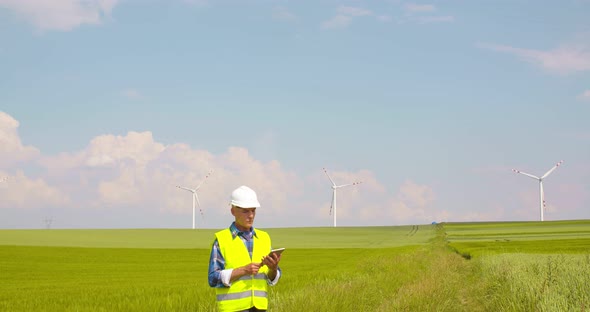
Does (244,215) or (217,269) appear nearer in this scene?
(244,215)

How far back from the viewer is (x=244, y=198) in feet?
21.1

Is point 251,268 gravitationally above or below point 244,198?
below

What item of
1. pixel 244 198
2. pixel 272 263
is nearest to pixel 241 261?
pixel 272 263

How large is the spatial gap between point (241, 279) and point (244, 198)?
91 centimetres

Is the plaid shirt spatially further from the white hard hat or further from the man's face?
the white hard hat

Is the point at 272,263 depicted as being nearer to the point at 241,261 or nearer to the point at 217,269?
the point at 241,261

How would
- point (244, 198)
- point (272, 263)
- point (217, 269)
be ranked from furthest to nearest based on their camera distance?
1. point (217, 269)
2. point (244, 198)
3. point (272, 263)

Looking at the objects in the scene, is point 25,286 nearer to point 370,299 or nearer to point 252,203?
point 370,299

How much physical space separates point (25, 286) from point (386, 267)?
14.1 metres

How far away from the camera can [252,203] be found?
6418 millimetres

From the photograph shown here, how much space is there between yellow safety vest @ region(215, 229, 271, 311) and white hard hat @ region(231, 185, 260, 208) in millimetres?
418

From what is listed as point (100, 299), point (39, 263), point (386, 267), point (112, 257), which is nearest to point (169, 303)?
point (100, 299)

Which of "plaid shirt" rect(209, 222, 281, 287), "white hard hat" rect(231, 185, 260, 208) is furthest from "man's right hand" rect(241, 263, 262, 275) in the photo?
"white hard hat" rect(231, 185, 260, 208)

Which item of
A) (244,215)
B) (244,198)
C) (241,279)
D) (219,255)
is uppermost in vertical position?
(244,198)
